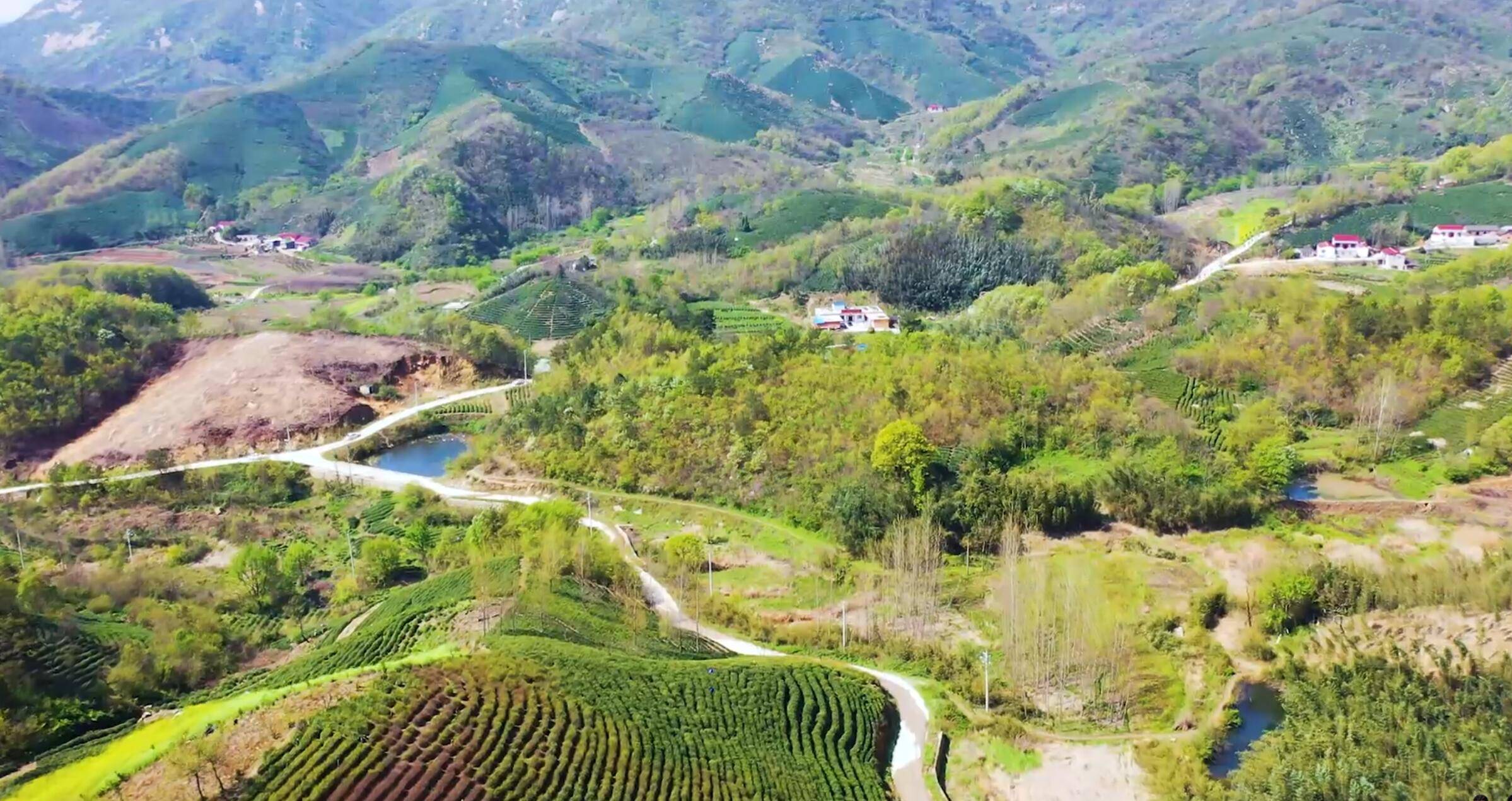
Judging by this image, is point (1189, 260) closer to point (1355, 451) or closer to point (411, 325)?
point (1355, 451)

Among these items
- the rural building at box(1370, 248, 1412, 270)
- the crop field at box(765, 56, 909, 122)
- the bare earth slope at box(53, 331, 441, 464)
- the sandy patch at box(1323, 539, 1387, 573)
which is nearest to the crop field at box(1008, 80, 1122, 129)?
the crop field at box(765, 56, 909, 122)

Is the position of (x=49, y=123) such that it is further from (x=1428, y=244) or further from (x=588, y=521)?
(x=1428, y=244)

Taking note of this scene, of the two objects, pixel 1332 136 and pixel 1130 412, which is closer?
pixel 1130 412

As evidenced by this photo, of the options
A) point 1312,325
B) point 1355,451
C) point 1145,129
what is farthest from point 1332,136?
point 1355,451

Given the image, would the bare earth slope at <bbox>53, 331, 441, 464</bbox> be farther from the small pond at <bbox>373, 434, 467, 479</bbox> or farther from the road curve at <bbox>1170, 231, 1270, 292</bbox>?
the road curve at <bbox>1170, 231, 1270, 292</bbox>

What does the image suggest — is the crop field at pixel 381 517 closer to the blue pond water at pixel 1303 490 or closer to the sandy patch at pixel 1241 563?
the sandy patch at pixel 1241 563

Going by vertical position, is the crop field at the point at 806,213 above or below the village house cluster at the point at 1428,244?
above

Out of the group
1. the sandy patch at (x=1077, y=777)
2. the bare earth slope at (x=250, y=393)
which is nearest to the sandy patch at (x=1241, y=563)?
the sandy patch at (x=1077, y=777)
